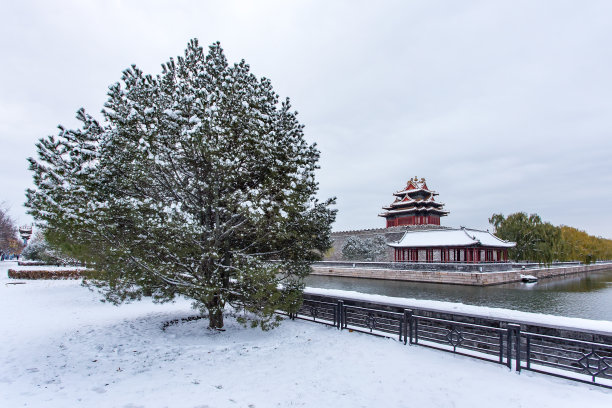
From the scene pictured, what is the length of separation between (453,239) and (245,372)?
104ft

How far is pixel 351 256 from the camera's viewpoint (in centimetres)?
4188

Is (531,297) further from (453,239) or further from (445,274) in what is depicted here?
(453,239)

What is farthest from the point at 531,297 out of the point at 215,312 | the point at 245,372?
the point at 245,372

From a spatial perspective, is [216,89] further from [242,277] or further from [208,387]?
[208,387]

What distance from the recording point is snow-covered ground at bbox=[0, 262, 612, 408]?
14.6 feet

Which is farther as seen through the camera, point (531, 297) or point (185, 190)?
point (531, 297)

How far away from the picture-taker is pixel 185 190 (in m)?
7.39

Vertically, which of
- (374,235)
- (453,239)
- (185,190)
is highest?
(185,190)

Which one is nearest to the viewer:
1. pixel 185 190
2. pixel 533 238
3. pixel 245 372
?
pixel 245 372

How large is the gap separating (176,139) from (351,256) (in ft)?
121

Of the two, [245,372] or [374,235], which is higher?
[374,235]

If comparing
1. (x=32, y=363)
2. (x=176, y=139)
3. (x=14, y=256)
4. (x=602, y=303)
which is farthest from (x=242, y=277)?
(x=14, y=256)

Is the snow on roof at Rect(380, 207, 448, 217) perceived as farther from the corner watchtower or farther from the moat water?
the moat water

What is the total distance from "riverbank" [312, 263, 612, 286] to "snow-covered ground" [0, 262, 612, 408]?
2402cm
